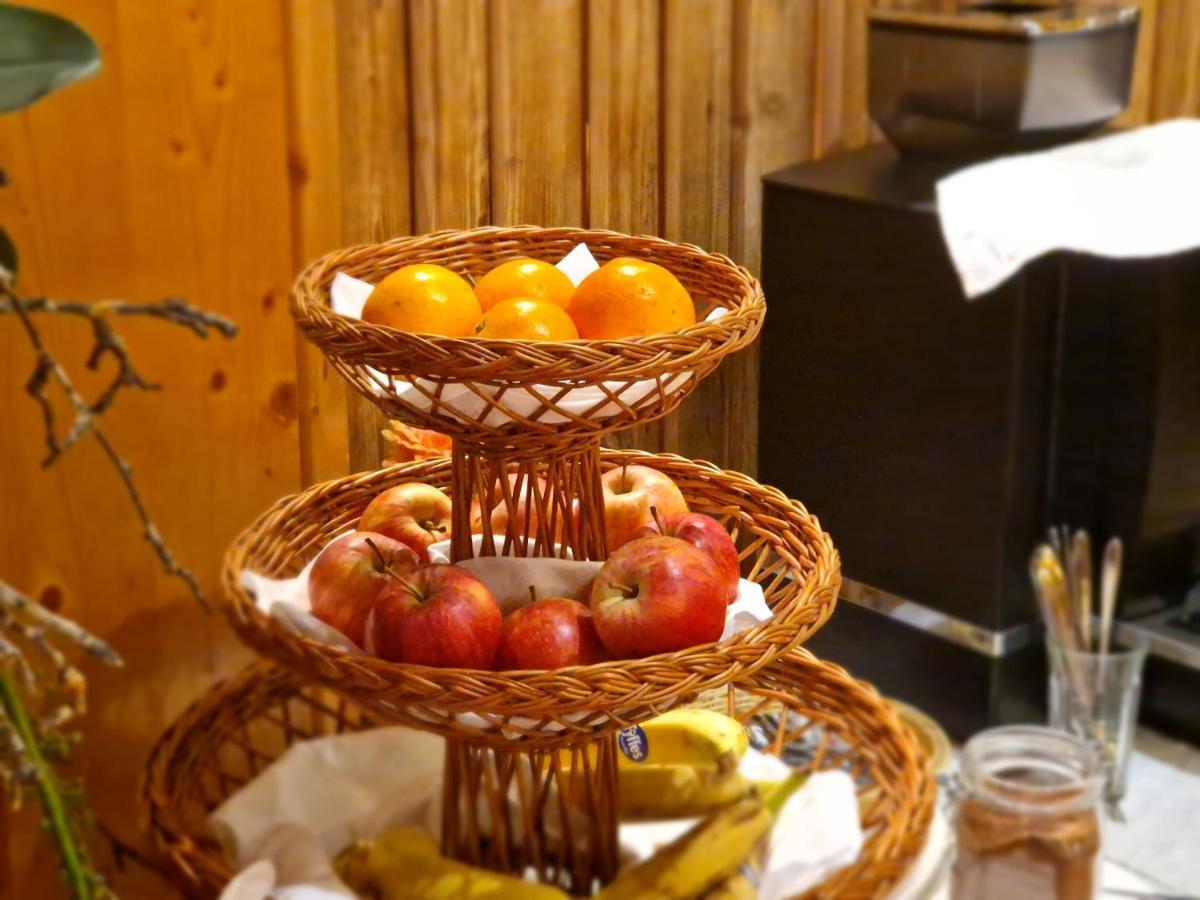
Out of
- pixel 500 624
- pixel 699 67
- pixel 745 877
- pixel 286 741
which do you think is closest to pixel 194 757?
pixel 286 741

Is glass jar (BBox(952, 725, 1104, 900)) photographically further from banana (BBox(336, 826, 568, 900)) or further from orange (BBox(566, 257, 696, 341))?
orange (BBox(566, 257, 696, 341))

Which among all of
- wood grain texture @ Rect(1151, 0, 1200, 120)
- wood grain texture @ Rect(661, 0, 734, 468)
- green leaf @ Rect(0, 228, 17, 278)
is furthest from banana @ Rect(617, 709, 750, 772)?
wood grain texture @ Rect(1151, 0, 1200, 120)

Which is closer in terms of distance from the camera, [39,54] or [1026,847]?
[39,54]

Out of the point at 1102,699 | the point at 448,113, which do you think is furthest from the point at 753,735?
the point at 1102,699

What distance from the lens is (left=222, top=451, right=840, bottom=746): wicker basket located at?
631 mm

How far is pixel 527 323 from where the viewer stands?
675mm

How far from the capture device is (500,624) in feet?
2.27

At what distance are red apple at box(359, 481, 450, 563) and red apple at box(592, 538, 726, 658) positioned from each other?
0.38 feet

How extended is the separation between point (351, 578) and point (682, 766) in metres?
0.24

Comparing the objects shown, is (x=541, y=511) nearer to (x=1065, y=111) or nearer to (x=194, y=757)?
(x=194, y=757)

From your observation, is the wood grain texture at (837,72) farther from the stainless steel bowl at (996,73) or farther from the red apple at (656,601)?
the red apple at (656,601)

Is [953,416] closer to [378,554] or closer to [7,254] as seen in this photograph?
[378,554]

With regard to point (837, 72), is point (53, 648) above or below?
below

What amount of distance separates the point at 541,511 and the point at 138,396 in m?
0.21
